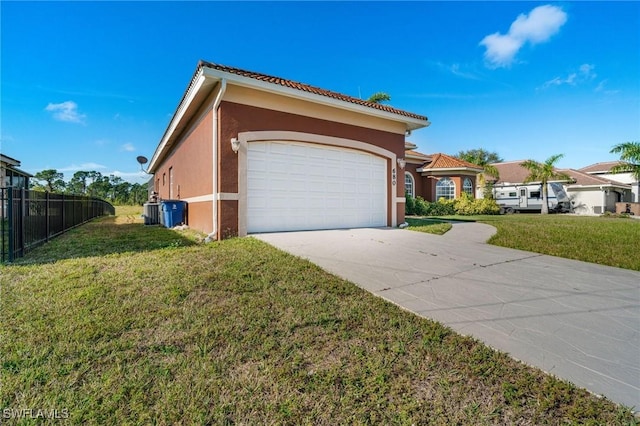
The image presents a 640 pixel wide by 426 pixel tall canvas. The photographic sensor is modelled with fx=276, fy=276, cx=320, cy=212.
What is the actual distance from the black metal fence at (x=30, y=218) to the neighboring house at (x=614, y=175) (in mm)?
40229

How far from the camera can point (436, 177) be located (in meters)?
21.0

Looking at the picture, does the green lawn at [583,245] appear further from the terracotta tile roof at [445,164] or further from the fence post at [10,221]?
the terracotta tile roof at [445,164]

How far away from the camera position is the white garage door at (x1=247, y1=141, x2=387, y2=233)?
756 centimetres

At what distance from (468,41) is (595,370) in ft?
46.2

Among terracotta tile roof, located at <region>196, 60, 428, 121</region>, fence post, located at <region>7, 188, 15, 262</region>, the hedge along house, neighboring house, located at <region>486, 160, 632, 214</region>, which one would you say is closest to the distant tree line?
the hedge along house

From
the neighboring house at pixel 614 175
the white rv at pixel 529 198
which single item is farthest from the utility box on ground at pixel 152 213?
the neighboring house at pixel 614 175

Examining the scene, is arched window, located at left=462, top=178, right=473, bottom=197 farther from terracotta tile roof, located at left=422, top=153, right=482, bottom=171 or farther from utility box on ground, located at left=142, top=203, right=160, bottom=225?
A: utility box on ground, located at left=142, top=203, right=160, bottom=225

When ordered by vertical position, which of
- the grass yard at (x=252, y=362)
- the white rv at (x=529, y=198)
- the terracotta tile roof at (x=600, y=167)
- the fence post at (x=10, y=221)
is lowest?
the grass yard at (x=252, y=362)

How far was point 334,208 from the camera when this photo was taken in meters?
8.84

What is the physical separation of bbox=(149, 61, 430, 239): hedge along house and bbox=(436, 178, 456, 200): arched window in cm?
1215

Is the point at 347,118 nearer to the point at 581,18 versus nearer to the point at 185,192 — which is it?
the point at 185,192

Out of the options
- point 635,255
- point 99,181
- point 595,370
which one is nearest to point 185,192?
point 595,370

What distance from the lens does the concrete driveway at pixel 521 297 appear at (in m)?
2.20

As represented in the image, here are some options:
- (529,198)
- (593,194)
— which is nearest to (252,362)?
(529,198)
